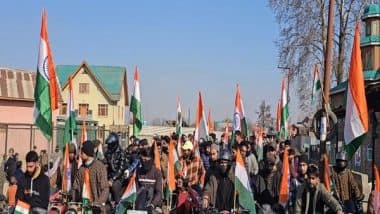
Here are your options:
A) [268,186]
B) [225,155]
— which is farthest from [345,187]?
[225,155]

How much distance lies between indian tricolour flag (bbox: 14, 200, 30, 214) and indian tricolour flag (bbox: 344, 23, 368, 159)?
4.82m

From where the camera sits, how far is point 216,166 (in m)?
10.8

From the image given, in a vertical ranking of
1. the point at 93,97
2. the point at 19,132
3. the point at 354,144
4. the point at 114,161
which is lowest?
the point at 114,161

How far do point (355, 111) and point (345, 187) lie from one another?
4.28 feet

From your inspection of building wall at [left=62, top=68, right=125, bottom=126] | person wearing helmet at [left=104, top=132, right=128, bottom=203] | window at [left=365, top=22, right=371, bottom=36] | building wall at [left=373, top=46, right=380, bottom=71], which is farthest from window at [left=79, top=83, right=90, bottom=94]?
person wearing helmet at [left=104, top=132, right=128, bottom=203]

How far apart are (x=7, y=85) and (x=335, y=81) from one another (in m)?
18.7

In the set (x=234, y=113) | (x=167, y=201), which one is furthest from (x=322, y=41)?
(x=167, y=201)

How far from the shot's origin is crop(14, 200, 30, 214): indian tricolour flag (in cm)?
913

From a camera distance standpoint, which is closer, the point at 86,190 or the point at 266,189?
the point at 86,190

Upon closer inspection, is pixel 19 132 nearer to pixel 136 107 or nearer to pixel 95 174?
pixel 136 107

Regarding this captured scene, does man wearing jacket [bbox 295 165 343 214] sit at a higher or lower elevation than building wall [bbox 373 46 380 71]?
lower

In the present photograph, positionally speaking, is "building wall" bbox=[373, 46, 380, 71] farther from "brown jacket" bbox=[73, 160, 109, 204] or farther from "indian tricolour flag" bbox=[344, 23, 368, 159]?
"brown jacket" bbox=[73, 160, 109, 204]

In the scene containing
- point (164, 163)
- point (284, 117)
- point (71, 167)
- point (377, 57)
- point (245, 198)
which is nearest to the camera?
point (245, 198)

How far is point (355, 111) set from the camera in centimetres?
1068
